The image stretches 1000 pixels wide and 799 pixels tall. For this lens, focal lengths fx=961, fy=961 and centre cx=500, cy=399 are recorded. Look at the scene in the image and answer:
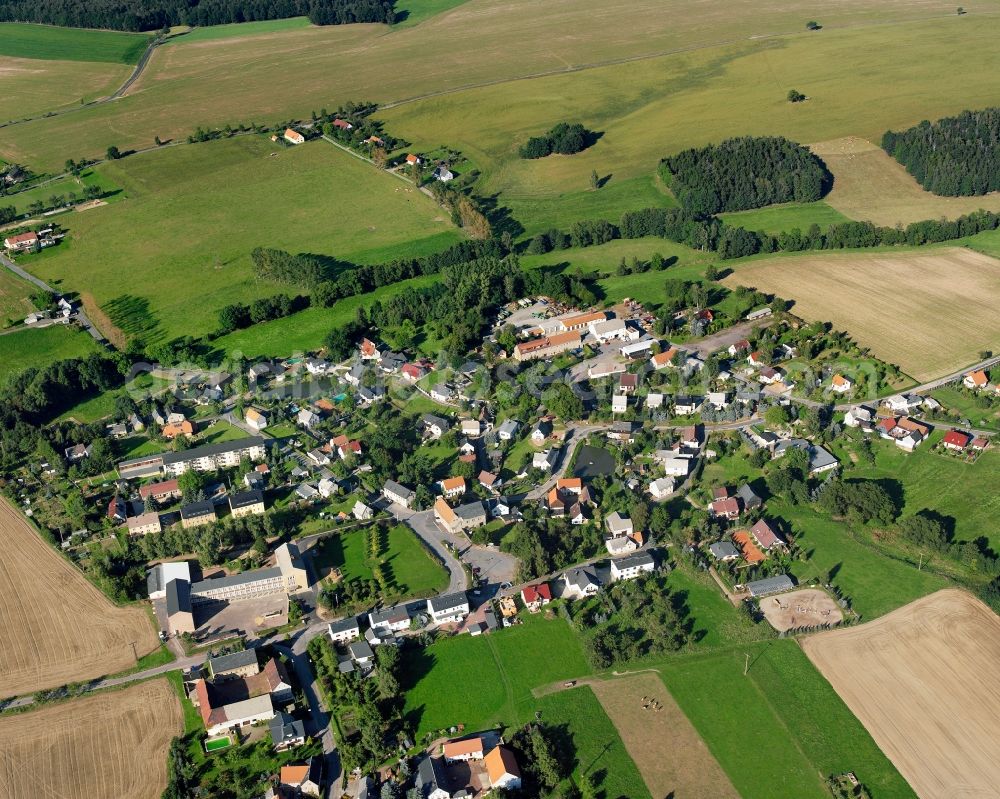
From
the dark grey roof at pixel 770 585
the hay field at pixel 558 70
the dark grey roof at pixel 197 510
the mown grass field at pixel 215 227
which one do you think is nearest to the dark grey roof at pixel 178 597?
the dark grey roof at pixel 197 510

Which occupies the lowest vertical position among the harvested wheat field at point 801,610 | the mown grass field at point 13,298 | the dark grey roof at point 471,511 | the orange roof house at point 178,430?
the harvested wheat field at point 801,610

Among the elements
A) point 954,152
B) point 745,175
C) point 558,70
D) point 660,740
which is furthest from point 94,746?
point 558,70

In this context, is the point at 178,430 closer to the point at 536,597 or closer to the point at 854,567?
the point at 536,597

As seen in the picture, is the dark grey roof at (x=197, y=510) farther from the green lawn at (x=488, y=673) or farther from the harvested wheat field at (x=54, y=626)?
the green lawn at (x=488, y=673)

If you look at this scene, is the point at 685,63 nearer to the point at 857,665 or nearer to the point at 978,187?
the point at 978,187

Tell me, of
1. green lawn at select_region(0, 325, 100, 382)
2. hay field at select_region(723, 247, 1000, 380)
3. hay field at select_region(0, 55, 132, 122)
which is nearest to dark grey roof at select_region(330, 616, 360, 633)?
green lawn at select_region(0, 325, 100, 382)

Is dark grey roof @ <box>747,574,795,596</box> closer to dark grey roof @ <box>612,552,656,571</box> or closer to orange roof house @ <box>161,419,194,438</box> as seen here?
dark grey roof @ <box>612,552,656,571</box>
